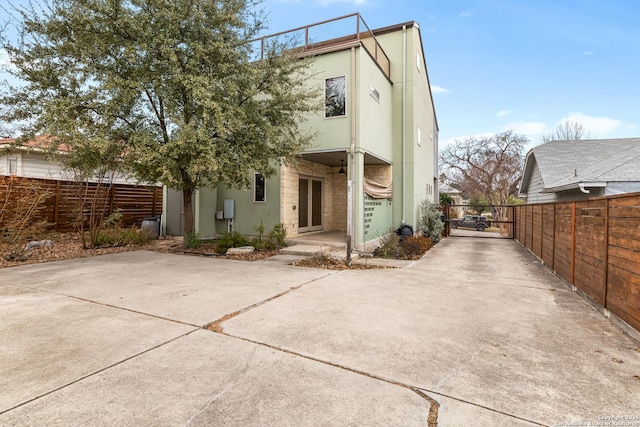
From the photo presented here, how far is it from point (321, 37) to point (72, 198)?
30.6 feet

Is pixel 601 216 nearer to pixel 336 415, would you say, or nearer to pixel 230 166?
pixel 336 415

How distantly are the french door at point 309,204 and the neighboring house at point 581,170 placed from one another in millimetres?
8403

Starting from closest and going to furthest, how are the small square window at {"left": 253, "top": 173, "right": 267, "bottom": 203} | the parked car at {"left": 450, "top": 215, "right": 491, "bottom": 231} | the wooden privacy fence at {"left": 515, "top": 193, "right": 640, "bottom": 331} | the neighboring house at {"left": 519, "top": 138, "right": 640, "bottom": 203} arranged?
the wooden privacy fence at {"left": 515, "top": 193, "right": 640, "bottom": 331}
the neighboring house at {"left": 519, "top": 138, "right": 640, "bottom": 203}
the small square window at {"left": 253, "top": 173, "right": 267, "bottom": 203}
the parked car at {"left": 450, "top": 215, "right": 491, "bottom": 231}

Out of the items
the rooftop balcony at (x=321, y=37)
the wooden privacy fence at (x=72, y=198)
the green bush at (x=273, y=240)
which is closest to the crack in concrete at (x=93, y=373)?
the green bush at (x=273, y=240)

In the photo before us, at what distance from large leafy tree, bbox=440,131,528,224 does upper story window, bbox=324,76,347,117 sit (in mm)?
24750

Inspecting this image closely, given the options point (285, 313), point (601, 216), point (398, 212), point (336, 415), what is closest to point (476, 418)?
point (336, 415)

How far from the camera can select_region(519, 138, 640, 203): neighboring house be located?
9328 mm

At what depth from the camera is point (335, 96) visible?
9.27m

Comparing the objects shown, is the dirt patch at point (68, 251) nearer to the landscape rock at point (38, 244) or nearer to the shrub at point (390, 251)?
the landscape rock at point (38, 244)

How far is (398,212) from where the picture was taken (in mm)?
11938

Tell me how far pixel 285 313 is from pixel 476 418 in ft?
8.13

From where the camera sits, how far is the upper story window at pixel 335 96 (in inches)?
359

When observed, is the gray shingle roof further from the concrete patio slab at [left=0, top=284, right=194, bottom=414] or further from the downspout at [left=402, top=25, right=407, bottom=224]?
the concrete patio slab at [left=0, top=284, right=194, bottom=414]

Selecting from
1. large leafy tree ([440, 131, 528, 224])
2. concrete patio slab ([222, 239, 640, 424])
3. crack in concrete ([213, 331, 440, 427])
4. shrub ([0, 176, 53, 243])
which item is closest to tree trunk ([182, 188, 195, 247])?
shrub ([0, 176, 53, 243])
